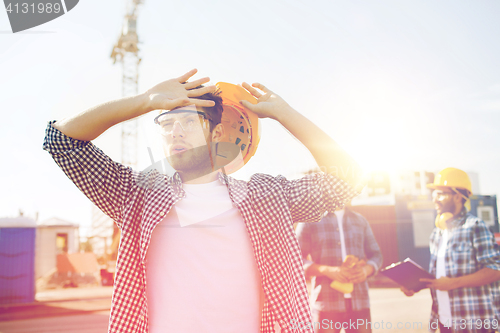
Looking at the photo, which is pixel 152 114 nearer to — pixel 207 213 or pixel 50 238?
pixel 207 213

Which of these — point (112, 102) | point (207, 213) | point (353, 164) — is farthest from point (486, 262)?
point (112, 102)

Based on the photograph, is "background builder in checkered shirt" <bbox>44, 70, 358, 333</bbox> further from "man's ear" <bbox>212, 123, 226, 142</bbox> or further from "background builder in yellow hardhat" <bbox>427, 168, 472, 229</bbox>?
"background builder in yellow hardhat" <bbox>427, 168, 472, 229</bbox>

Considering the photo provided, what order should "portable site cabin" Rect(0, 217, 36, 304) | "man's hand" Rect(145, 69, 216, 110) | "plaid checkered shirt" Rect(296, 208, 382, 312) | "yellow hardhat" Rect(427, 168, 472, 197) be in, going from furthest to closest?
"portable site cabin" Rect(0, 217, 36, 304)
"yellow hardhat" Rect(427, 168, 472, 197)
"plaid checkered shirt" Rect(296, 208, 382, 312)
"man's hand" Rect(145, 69, 216, 110)

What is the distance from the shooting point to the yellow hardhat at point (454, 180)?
3.60 metres

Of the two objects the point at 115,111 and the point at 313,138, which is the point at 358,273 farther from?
the point at 115,111

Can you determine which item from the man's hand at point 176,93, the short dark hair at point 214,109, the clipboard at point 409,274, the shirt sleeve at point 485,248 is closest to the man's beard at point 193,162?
the short dark hair at point 214,109

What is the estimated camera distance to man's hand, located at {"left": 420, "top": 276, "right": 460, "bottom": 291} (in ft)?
10.1

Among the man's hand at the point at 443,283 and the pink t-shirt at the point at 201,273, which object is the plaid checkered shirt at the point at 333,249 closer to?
the man's hand at the point at 443,283

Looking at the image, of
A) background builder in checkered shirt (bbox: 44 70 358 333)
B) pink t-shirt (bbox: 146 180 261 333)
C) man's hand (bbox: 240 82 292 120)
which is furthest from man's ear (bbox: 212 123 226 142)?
pink t-shirt (bbox: 146 180 261 333)

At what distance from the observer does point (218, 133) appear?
163 cm

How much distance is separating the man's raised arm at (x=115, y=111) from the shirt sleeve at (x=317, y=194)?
1.86 feet

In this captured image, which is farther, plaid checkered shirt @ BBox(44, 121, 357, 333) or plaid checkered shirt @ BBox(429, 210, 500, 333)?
plaid checkered shirt @ BBox(429, 210, 500, 333)

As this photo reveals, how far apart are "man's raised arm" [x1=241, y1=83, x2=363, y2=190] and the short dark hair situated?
0.38 feet

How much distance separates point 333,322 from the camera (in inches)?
126
